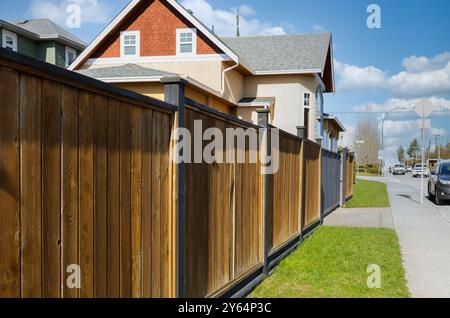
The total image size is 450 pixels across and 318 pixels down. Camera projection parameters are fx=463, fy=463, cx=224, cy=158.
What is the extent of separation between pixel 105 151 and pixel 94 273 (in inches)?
29.5

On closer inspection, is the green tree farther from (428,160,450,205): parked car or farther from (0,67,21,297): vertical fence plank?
(0,67,21,297): vertical fence plank

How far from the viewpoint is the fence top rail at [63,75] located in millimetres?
2137

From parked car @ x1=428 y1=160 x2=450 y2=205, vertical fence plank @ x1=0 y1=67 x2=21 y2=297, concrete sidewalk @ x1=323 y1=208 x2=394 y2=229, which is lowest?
concrete sidewalk @ x1=323 y1=208 x2=394 y2=229

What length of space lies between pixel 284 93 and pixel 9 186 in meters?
21.5

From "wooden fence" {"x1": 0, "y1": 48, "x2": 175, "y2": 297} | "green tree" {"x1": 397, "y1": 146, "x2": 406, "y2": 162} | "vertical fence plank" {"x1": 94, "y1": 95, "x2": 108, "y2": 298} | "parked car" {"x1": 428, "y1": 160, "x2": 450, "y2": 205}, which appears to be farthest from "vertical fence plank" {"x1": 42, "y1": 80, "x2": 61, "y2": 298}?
"green tree" {"x1": 397, "y1": 146, "x2": 406, "y2": 162}

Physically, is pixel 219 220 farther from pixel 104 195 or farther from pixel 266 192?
pixel 104 195

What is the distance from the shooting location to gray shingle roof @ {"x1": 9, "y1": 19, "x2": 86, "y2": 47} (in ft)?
103

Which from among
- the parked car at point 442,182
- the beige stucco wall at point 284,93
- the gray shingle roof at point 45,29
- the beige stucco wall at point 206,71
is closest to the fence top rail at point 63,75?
the beige stucco wall at point 206,71

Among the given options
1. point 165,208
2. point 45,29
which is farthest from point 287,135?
point 45,29

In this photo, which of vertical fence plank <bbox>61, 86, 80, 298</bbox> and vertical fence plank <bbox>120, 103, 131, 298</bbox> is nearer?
vertical fence plank <bbox>61, 86, 80, 298</bbox>

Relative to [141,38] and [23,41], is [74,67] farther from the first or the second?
[23,41]

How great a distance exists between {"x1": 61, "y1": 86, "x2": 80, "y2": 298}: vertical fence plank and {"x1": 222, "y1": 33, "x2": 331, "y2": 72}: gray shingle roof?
810 inches

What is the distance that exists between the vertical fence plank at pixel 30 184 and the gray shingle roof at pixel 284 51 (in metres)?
20.9

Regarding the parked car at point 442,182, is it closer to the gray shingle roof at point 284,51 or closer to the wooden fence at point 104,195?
the gray shingle roof at point 284,51
